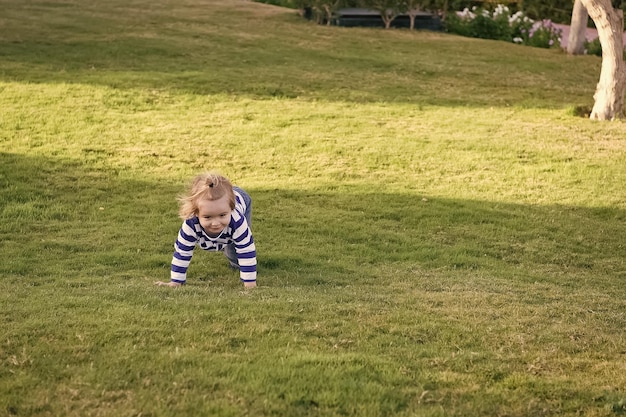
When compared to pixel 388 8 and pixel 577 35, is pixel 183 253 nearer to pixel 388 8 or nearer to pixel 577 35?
pixel 577 35

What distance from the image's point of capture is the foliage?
18781 millimetres

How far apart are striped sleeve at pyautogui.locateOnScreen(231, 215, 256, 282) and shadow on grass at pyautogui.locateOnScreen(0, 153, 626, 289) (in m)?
0.50

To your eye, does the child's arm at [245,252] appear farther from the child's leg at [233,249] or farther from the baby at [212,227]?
the child's leg at [233,249]

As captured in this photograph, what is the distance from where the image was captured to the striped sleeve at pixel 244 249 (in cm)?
561

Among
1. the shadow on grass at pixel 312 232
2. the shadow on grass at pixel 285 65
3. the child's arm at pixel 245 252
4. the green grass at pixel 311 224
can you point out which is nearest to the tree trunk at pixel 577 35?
the green grass at pixel 311 224

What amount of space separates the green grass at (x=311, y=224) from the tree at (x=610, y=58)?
0.35 m

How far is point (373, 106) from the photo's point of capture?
12.5 metres

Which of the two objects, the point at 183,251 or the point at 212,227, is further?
the point at 183,251

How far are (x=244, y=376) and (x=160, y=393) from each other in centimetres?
37

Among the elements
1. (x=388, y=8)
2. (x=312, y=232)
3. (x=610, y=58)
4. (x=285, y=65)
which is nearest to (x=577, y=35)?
(x=388, y=8)

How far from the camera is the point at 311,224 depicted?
789 cm

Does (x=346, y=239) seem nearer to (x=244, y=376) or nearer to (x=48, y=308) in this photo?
(x=48, y=308)

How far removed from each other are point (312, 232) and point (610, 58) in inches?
243

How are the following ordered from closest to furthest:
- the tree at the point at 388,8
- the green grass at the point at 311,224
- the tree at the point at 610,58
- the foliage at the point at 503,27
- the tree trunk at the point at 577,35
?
the green grass at the point at 311,224
the tree at the point at 610,58
the tree trunk at the point at 577,35
the foliage at the point at 503,27
the tree at the point at 388,8
